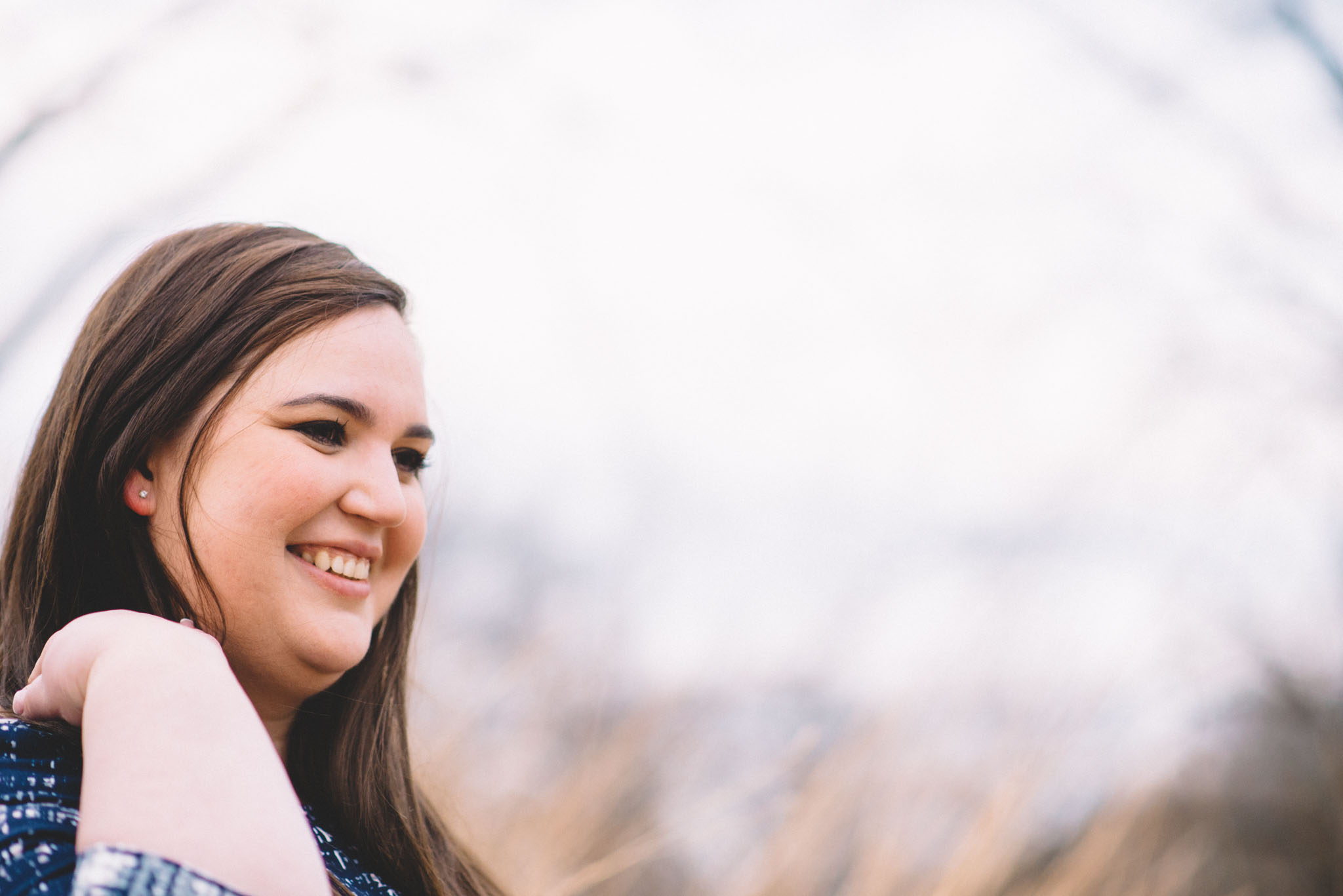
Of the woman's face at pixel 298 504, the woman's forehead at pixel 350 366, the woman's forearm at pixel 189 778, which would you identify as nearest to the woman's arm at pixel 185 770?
the woman's forearm at pixel 189 778

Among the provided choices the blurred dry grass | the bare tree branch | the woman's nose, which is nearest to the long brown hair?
the woman's nose

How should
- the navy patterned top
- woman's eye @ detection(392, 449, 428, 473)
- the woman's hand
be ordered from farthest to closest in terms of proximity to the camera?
woman's eye @ detection(392, 449, 428, 473), the woman's hand, the navy patterned top

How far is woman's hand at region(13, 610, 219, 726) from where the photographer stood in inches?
26.9

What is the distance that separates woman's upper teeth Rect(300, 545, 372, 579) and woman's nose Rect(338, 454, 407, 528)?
0.16 feet

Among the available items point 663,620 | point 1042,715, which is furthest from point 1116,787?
point 663,620

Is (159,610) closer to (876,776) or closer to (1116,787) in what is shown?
(876,776)

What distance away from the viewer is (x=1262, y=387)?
224 centimetres

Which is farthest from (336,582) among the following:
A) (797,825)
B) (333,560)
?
(797,825)

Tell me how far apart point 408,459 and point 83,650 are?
53 centimetres

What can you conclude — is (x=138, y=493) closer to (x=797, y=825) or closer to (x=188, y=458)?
(x=188, y=458)

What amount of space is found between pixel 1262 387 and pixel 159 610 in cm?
240

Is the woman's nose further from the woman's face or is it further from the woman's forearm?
the woman's forearm

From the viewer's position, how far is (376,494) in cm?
106

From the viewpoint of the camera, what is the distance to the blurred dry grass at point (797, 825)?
1599 millimetres
